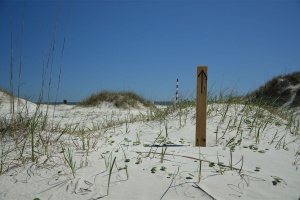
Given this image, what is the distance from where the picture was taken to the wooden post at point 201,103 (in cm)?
236

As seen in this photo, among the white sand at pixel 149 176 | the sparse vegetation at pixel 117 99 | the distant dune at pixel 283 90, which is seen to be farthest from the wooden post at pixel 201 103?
the distant dune at pixel 283 90

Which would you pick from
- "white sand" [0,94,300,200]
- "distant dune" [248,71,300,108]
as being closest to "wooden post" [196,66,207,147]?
"white sand" [0,94,300,200]

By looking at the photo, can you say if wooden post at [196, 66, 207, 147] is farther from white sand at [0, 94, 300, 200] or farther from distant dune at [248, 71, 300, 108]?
distant dune at [248, 71, 300, 108]

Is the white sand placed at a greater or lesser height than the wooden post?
lesser

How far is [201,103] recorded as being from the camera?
2.40 m

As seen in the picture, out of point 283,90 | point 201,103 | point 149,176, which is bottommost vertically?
point 149,176

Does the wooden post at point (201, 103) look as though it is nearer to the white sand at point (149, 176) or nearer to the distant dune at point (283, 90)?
the white sand at point (149, 176)

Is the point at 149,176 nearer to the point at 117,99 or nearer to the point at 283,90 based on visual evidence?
the point at 117,99

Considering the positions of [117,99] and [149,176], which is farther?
[117,99]

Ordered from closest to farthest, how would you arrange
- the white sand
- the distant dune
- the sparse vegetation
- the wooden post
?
the white sand → the wooden post → the distant dune → the sparse vegetation

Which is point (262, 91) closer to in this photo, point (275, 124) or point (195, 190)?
point (275, 124)

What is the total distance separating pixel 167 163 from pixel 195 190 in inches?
16.5

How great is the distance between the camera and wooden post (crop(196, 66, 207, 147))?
7.73ft

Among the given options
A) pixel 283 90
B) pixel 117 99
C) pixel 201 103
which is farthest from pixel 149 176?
pixel 283 90
